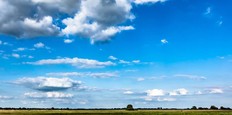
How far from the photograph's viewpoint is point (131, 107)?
539ft

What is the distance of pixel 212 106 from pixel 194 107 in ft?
49.1

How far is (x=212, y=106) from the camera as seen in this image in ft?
527

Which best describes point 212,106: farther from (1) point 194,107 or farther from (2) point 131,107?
(2) point 131,107

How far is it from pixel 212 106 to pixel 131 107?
34.4 metres

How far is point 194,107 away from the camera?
6870 inches

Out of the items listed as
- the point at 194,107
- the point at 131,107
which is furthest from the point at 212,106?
the point at 131,107

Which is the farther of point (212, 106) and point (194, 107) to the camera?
point (194, 107)

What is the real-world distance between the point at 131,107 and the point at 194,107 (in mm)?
31233
